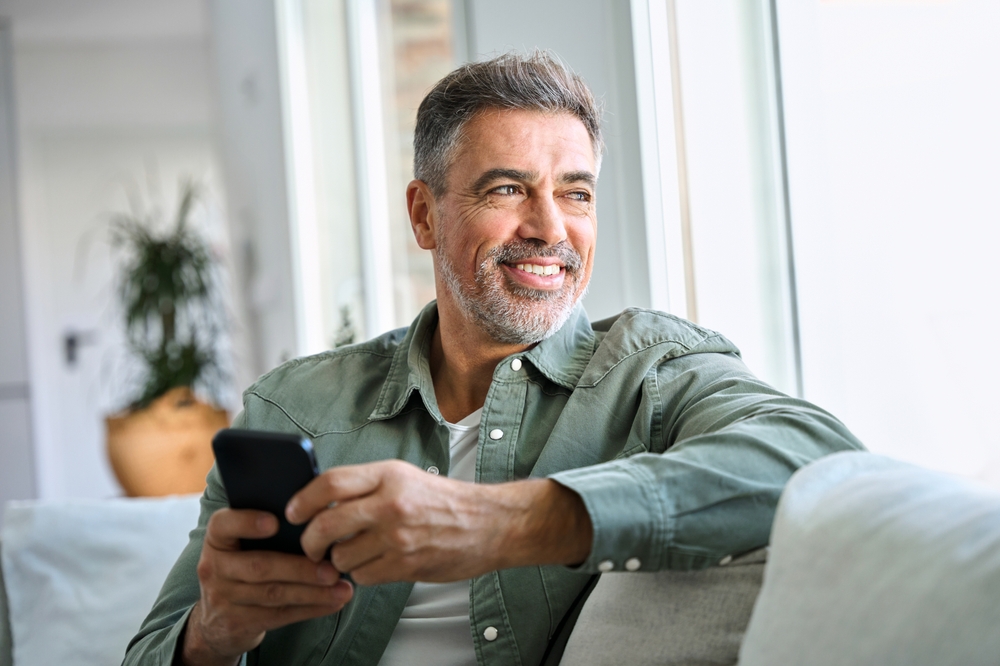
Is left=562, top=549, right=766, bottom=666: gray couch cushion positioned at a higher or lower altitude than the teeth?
lower

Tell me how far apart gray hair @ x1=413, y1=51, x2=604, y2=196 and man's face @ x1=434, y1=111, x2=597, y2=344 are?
0.06 ft

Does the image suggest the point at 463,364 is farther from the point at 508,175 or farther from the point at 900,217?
the point at 900,217

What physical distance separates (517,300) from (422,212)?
0.31m

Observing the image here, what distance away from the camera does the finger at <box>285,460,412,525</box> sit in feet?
2.50

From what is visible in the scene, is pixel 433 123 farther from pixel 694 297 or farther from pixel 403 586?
pixel 403 586

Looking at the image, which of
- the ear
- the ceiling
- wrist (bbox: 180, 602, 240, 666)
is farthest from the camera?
the ceiling

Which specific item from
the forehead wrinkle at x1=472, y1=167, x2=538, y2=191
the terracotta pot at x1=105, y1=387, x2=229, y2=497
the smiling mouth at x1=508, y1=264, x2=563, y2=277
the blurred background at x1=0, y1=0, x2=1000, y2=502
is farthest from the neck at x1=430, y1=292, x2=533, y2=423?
the terracotta pot at x1=105, y1=387, x2=229, y2=497

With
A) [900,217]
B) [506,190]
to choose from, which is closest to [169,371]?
[506,190]

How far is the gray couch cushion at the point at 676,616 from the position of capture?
851mm

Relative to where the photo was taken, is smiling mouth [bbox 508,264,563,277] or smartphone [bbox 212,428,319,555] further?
smiling mouth [bbox 508,264,563,277]

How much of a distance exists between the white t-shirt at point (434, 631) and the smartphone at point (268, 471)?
407 millimetres

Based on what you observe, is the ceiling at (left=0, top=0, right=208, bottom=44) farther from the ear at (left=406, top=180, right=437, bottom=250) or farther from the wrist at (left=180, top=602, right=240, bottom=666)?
the wrist at (left=180, top=602, right=240, bottom=666)

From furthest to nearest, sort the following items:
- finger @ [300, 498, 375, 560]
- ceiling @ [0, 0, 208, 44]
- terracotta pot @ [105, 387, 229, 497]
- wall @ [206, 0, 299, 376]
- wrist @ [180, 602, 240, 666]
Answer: ceiling @ [0, 0, 208, 44]
terracotta pot @ [105, 387, 229, 497]
wall @ [206, 0, 299, 376]
wrist @ [180, 602, 240, 666]
finger @ [300, 498, 375, 560]

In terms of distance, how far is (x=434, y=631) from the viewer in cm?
120
